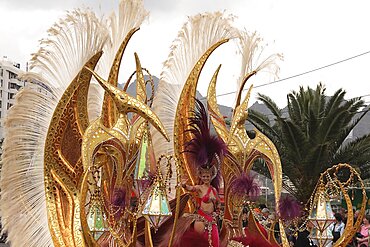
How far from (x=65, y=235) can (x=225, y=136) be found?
184 centimetres

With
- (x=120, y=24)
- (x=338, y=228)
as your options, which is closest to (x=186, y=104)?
(x=120, y=24)

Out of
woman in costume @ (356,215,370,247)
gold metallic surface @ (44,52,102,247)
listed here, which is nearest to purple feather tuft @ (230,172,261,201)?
gold metallic surface @ (44,52,102,247)

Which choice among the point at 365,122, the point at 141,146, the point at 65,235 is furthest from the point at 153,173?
the point at 365,122

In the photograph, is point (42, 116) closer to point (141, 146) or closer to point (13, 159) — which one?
point (13, 159)

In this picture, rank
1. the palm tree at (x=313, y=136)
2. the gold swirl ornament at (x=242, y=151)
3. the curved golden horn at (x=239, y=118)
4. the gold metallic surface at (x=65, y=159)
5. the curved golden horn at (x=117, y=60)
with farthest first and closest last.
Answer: the palm tree at (x=313, y=136), the curved golden horn at (x=239, y=118), the gold swirl ornament at (x=242, y=151), the curved golden horn at (x=117, y=60), the gold metallic surface at (x=65, y=159)

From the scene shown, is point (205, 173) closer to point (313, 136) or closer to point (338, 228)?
point (338, 228)

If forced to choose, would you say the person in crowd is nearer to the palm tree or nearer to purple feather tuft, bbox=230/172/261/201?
purple feather tuft, bbox=230/172/261/201

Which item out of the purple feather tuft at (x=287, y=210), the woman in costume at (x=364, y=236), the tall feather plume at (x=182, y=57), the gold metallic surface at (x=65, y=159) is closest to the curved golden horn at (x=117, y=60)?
the gold metallic surface at (x=65, y=159)

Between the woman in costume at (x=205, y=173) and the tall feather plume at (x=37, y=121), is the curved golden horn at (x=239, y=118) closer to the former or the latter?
the woman in costume at (x=205, y=173)

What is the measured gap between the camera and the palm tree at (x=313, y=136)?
1255cm

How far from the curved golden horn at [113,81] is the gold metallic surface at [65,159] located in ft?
0.92

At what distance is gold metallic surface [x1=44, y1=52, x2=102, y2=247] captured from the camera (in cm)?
541

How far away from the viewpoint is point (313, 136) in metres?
12.6

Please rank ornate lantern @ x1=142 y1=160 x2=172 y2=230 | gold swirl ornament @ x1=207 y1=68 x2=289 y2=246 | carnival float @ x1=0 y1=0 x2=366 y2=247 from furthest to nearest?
gold swirl ornament @ x1=207 y1=68 x2=289 y2=246 < carnival float @ x1=0 y1=0 x2=366 y2=247 < ornate lantern @ x1=142 y1=160 x2=172 y2=230
